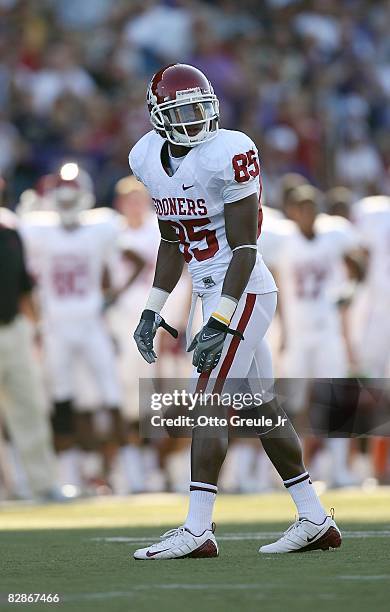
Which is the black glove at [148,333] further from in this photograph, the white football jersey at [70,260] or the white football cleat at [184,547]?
the white football jersey at [70,260]

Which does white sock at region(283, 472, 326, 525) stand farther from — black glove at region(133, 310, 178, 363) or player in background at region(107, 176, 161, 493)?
player in background at region(107, 176, 161, 493)

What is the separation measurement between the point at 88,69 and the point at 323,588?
34.8 feet

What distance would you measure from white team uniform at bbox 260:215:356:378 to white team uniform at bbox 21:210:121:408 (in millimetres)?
1256

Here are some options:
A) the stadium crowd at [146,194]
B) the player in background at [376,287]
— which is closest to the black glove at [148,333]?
the stadium crowd at [146,194]

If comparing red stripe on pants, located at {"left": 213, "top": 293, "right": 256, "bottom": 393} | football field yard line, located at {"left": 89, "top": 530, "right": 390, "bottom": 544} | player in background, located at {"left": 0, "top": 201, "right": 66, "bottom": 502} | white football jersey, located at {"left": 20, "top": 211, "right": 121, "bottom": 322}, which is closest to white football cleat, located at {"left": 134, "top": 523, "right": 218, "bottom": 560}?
red stripe on pants, located at {"left": 213, "top": 293, "right": 256, "bottom": 393}

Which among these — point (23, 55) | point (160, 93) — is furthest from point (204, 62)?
point (160, 93)

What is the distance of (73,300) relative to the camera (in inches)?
438

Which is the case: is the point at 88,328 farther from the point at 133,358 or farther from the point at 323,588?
the point at 323,588

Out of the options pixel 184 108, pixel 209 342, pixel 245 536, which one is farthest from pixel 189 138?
pixel 245 536

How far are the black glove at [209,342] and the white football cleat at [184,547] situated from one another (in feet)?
2.06

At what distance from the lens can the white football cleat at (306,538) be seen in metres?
6.08

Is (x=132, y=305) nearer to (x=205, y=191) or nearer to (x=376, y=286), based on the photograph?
(x=376, y=286)

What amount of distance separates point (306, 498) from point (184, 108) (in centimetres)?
155

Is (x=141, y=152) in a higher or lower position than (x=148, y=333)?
higher
